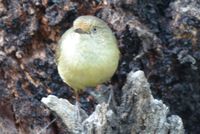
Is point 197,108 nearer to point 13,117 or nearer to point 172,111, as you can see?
point 172,111

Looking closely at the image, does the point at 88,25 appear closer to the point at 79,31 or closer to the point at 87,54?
the point at 79,31

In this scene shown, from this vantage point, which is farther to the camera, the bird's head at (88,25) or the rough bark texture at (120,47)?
the rough bark texture at (120,47)

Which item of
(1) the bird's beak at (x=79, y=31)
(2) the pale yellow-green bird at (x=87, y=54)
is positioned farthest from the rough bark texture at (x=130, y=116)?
(1) the bird's beak at (x=79, y=31)

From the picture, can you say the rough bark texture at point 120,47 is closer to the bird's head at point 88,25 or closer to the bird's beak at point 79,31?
the bird's head at point 88,25

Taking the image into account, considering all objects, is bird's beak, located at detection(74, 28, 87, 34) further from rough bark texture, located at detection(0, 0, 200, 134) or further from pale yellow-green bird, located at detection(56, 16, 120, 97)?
rough bark texture, located at detection(0, 0, 200, 134)

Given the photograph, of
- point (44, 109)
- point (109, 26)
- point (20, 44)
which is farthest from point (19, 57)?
point (109, 26)

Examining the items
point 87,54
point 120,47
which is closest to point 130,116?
point 87,54
